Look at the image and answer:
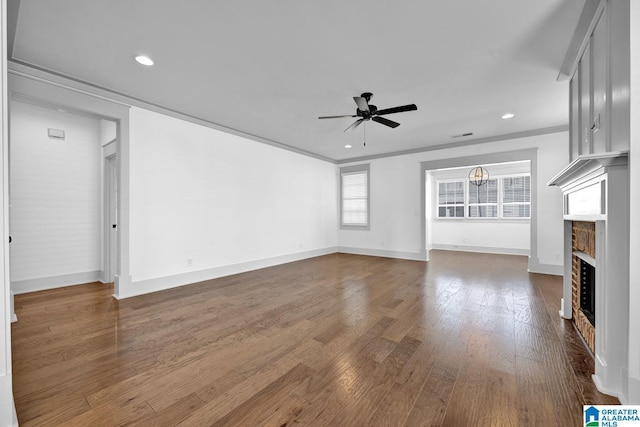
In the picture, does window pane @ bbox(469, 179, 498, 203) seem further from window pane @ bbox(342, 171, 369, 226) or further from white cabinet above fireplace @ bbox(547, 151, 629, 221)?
white cabinet above fireplace @ bbox(547, 151, 629, 221)

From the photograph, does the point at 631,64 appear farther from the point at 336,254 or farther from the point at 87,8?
the point at 336,254

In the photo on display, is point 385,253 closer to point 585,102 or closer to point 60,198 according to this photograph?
point 585,102

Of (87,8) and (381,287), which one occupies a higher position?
A: (87,8)

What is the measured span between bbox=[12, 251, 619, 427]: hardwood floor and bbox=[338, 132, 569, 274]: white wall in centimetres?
190

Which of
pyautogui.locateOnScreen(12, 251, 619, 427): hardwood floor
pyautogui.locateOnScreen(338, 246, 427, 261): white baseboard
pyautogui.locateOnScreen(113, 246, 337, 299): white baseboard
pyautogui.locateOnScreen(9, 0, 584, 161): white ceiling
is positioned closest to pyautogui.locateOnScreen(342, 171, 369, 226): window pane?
pyautogui.locateOnScreen(338, 246, 427, 261): white baseboard

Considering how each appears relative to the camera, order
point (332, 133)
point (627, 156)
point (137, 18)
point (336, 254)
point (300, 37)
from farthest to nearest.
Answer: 1. point (336, 254)
2. point (332, 133)
3. point (300, 37)
4. point (137, 18)
5. point (627, 156)

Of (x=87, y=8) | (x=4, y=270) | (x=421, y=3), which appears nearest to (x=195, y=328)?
(x=4, y=270)

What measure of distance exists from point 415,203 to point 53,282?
7.06 m

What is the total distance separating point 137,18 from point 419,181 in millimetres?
5853

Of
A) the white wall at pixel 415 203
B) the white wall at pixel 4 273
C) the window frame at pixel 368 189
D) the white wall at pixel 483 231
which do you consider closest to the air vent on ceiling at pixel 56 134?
the white wall at pixel 4 273

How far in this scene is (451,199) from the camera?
8.58 m

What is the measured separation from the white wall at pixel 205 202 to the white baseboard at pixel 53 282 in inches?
59.4

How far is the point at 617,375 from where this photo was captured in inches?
63.4

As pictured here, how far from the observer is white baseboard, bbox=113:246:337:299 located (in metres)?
3.67
